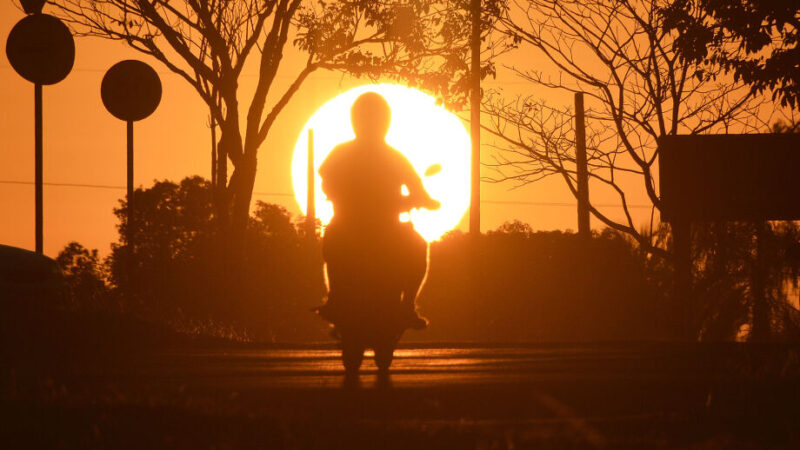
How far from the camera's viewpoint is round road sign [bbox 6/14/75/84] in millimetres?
17047

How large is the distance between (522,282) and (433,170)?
144 feet

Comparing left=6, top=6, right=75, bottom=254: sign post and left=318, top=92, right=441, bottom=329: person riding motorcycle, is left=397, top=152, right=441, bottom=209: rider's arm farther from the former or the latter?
left=6, top=6, right=75, bottom=254: sign post

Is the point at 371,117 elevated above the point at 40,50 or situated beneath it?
situated beneath

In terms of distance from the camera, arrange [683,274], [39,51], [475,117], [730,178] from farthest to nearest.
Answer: [475,117] < [683,274] < [730,178] < [39,51]

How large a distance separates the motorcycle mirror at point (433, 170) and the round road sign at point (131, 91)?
10054mm

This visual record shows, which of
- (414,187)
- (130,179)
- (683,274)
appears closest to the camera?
(414,187)

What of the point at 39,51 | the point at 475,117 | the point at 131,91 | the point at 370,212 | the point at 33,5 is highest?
the point at 33,5

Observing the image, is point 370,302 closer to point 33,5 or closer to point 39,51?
point 39,51

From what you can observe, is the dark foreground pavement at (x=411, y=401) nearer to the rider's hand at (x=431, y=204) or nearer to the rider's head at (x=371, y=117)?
the rider's hand at (x=431, y=204)

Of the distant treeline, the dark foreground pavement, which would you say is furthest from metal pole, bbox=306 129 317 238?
the dark foreground pavement

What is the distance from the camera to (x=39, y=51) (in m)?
17.0

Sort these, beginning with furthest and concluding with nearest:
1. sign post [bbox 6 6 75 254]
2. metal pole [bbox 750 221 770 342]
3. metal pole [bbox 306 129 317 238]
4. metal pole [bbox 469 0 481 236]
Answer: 1. metal pole [bbox 306 129 317 238]
2. metal pole [bbox 750 221 770 342]
3. metal pole [bbox 469 0 481 236]
4. sign post [bbox 6 6 75 254]

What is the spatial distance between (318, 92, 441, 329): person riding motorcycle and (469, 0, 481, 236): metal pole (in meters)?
19.0

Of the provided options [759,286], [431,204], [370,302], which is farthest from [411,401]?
[759,286]
